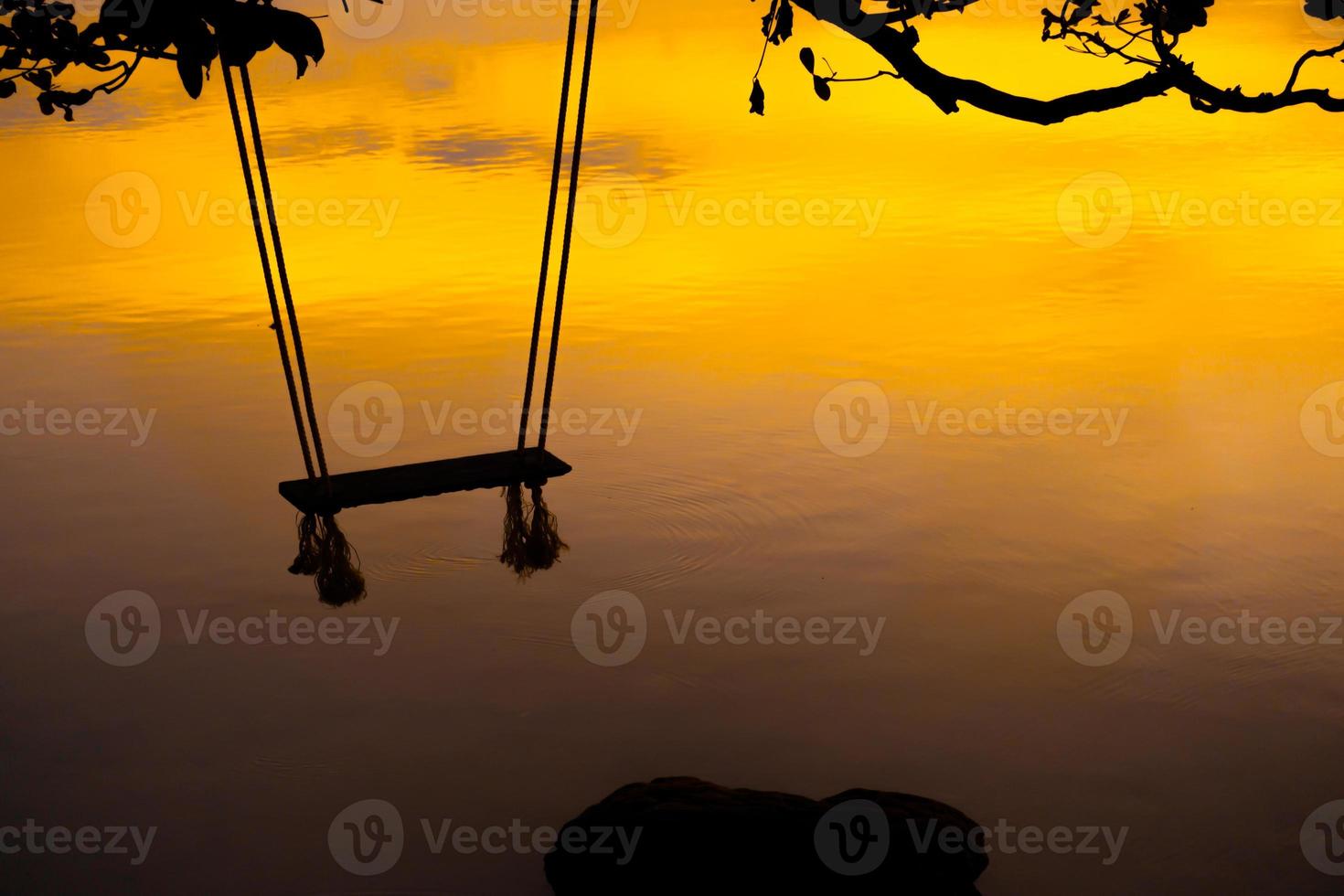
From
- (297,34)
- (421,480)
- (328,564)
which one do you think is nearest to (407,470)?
(421,480)

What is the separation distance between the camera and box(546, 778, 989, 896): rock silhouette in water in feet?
8.21

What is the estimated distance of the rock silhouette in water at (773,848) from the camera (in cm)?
250

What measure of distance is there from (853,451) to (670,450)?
0.59m

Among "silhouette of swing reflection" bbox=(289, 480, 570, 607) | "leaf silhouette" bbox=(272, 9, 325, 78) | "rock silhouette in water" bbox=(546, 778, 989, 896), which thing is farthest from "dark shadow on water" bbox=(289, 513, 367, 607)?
"leaf silhouette" bbox=(272, 9, 325, 78)

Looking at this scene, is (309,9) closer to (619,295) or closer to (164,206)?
(164,206)

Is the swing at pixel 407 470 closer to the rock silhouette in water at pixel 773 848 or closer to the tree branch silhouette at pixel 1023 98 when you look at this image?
the tree branch silhouette at pixel 1023 98

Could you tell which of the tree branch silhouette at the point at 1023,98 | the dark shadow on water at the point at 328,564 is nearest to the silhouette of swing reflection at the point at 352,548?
the dark shadow on water at the point at 328,564

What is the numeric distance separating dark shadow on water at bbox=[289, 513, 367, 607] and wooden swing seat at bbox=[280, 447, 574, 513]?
0.06 metres

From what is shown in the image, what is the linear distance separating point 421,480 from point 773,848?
904 millimetres

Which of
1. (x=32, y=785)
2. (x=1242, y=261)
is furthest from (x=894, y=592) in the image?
(x=1242, y=261)

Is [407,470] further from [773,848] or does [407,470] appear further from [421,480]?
[773,848]

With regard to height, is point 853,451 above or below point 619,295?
below

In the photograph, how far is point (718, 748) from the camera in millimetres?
3227

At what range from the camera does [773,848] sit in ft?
8.36
